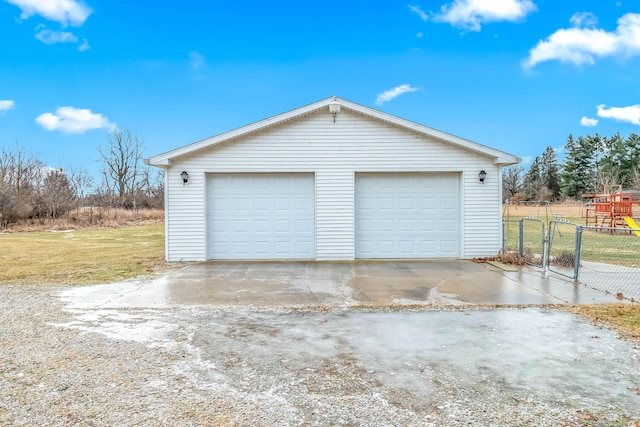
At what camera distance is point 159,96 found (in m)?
21.7

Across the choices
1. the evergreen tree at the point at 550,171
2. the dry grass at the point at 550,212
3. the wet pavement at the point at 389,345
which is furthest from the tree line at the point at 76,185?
the evergreen tree at the point at 550,171

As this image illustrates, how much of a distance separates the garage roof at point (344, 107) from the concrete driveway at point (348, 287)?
9.00 ft

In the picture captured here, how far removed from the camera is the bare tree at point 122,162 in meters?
36.1

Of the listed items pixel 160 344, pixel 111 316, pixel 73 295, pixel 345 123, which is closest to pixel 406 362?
pixel 160 344

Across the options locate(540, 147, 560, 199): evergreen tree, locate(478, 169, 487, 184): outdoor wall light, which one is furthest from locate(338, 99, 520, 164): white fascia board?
locate(540, 147, 560, 199): evergreen tree

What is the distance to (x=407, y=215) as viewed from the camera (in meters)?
10.0

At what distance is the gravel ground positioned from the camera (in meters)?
2.55

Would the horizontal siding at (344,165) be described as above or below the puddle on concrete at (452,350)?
above

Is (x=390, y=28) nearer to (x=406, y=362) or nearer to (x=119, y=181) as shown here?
(x=406, y=362)

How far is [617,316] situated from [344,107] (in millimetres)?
6905

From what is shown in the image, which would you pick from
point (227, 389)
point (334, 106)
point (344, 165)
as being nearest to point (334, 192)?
point (344, 165)

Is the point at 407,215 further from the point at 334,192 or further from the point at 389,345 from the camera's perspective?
the point at 389,345

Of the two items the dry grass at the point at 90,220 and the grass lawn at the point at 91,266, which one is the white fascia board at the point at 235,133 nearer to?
the grass lawn at the point at 91,266

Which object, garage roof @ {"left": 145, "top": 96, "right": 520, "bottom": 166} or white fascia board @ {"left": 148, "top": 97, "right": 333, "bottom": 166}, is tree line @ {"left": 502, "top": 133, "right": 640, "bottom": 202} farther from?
white fascia board @ {"left": 148, "top": 97, "right": 333, "bottom": 166}
